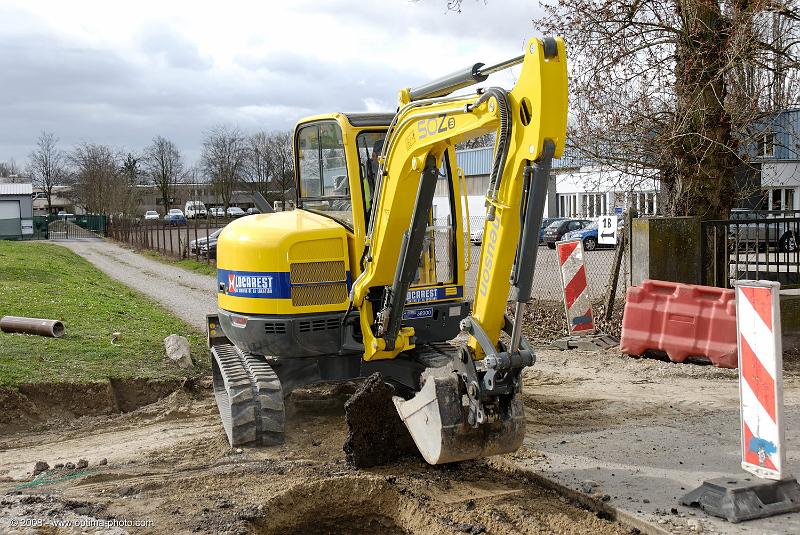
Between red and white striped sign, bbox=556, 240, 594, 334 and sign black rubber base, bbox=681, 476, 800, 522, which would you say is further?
red and white striped sign, bbox=556, 240, 594, 334

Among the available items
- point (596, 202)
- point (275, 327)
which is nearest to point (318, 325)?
point (275, 327)

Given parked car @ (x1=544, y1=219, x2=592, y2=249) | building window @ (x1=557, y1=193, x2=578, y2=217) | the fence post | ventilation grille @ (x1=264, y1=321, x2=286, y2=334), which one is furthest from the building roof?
ventilation grille @ (x1=264, y1=321, x2=286, y2=334)

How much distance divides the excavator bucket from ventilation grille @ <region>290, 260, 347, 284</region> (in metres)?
1.90

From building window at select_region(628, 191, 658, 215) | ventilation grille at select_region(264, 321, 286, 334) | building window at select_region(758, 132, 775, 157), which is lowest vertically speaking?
ventilation grille at select_region(264, 321, 286, 334)

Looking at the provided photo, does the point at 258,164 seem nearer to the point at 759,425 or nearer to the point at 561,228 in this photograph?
the point at 561,228

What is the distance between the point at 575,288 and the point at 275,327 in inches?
230

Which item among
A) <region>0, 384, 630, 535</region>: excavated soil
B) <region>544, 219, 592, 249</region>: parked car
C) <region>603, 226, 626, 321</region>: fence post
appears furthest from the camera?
<region>544, 219, 592, 249</region>: parked car

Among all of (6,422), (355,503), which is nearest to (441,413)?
(355,503)

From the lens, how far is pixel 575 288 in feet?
39.1

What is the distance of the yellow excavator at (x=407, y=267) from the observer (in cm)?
525

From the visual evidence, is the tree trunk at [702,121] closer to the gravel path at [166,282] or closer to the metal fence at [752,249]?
the metal fence at [752,249]

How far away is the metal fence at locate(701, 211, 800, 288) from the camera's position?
36.8ft

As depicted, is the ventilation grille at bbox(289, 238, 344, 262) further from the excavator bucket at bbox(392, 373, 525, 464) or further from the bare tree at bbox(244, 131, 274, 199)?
the bare tree at bbox(244, 131, 274, 199)

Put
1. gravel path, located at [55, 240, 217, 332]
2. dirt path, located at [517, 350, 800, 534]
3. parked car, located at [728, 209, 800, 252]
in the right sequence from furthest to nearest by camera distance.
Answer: gravel path, located at [55, 240, 217, 332], parked car, located at [728, 209, 800, 252], dirt path, located at [517, 350, 800, 534]
